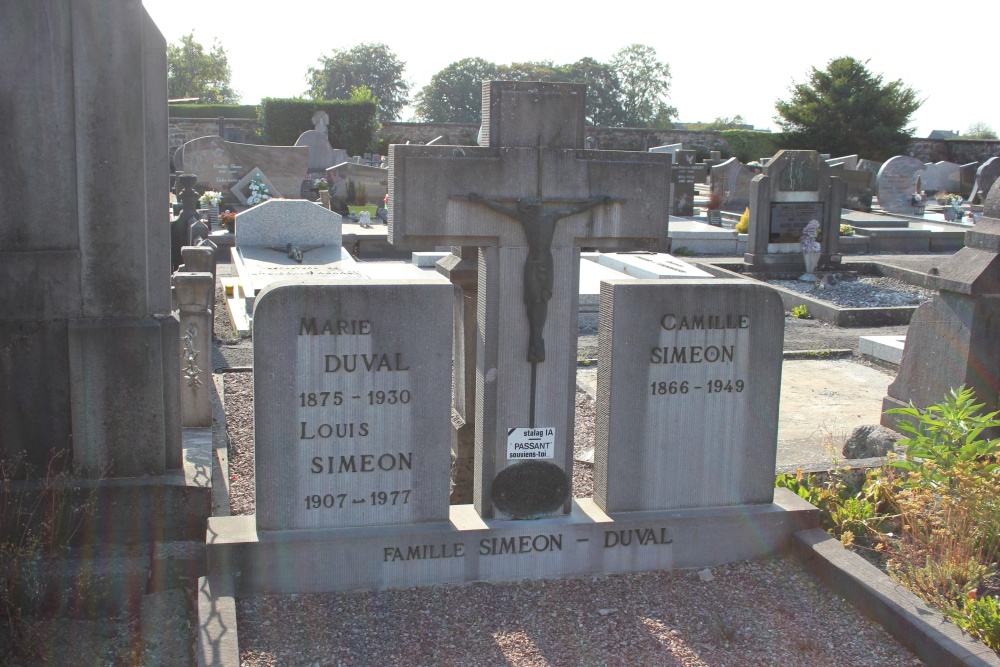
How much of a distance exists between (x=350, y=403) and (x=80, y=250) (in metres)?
1.39

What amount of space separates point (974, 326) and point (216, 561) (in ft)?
15.7

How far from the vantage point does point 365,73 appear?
91438mm

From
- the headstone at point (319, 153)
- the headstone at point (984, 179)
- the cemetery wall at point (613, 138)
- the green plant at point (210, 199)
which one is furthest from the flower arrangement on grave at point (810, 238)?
the cemetery wall at point (613, 138)

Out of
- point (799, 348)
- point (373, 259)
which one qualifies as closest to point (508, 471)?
point (799, 348)

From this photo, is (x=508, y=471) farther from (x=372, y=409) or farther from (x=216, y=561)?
(x=216, y=561)

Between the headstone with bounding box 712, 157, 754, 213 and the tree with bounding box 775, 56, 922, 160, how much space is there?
668 inches

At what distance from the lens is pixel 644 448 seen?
14.2 ft

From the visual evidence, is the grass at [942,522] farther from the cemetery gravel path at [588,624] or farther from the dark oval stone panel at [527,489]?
the dark oval stone panel at [527,489]

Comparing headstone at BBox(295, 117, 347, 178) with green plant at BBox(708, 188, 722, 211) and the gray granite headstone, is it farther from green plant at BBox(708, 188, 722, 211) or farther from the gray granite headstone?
the gray granite headstone

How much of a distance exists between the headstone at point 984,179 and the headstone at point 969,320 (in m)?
24.8

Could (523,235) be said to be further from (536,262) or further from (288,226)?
(288,226)

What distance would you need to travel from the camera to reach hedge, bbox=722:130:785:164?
40844mm

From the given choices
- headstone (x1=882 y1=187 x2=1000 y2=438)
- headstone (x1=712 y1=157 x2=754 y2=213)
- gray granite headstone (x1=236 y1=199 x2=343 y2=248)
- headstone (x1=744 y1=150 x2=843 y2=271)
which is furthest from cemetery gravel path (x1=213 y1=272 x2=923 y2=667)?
headstone (x1=712 y1=157 x2=754 y2=213)

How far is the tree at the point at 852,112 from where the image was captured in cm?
3803
